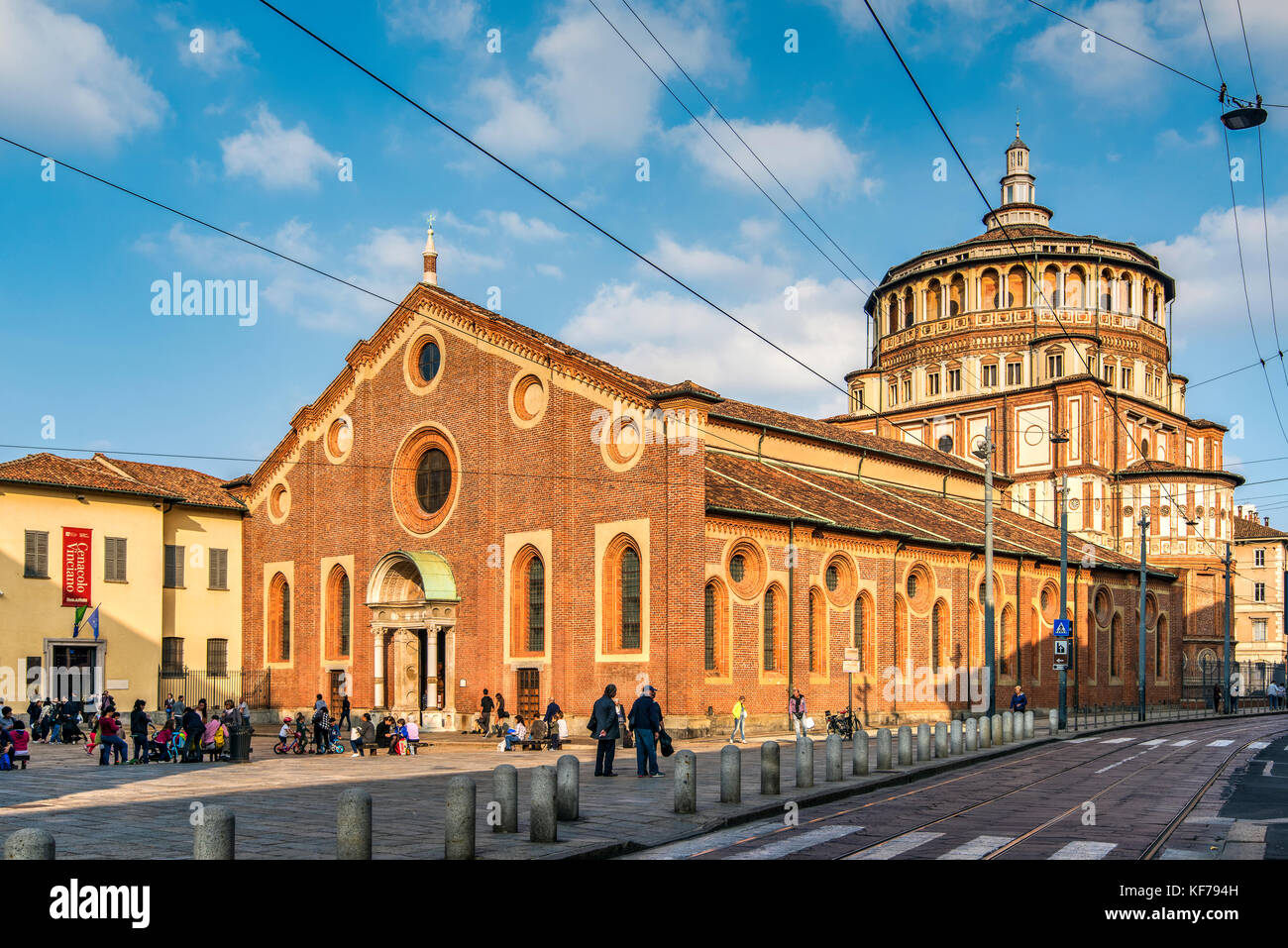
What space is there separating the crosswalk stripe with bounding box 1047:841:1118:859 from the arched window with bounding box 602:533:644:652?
20.6 meters

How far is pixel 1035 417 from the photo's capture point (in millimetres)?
63750

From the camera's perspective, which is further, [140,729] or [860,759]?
[140,729]

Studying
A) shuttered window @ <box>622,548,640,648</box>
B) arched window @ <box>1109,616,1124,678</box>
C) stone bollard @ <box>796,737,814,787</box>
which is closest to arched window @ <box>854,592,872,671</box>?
shuttered window @ <box>622,548,640,648</box>

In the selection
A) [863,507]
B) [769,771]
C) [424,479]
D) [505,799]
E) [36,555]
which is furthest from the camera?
[863,507]

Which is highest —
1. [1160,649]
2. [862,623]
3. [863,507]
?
[863,507]

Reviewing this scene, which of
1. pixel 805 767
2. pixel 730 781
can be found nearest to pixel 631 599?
pixel 805 767

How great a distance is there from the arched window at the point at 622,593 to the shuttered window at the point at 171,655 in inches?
728

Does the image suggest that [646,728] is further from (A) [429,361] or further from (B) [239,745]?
(A) [429,361]

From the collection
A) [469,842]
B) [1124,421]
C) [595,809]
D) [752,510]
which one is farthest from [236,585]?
[1124,421]

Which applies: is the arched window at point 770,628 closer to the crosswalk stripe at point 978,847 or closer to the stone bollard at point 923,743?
the stone bollard at point 923,743

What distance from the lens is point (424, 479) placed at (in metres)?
39.8

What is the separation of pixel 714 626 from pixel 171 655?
71.2ft

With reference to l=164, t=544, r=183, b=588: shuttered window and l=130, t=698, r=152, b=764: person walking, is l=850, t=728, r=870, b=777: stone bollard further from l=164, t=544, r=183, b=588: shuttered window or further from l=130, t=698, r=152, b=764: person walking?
l=164, t=544, r=183, b=588: shuttered window

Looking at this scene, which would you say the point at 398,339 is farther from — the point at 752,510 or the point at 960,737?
the point at 960,737
